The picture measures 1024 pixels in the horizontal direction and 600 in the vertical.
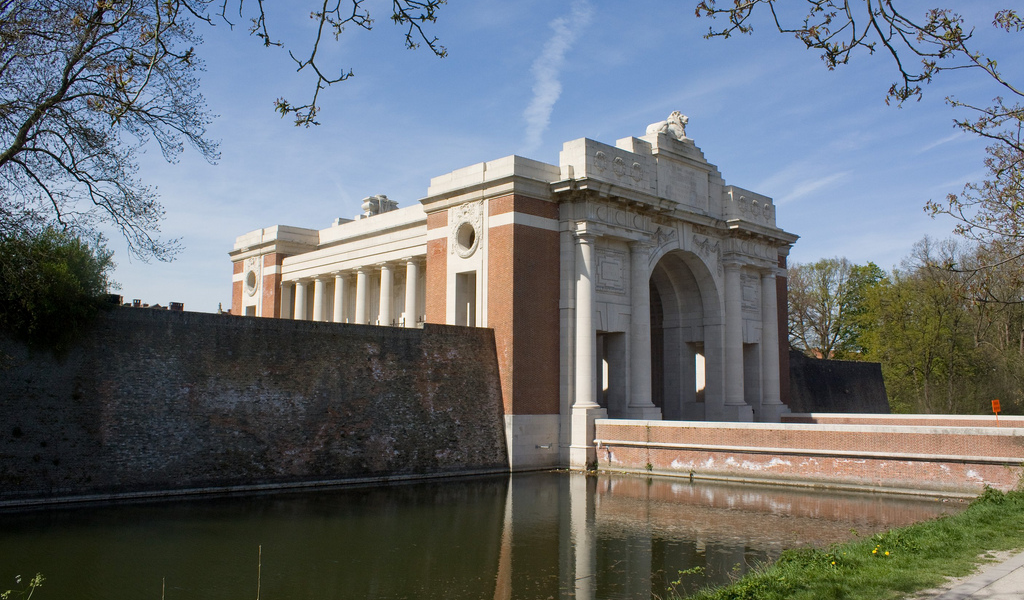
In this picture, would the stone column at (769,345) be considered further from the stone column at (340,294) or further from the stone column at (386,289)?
the stone column at (340,294)

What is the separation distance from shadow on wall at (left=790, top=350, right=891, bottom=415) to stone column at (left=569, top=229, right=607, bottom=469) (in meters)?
18.4

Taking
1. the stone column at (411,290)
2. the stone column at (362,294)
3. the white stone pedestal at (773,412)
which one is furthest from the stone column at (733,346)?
the stone column at (362,294)

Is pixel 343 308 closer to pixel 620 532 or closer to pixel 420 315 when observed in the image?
pixel 420 315

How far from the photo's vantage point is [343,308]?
4103 centimetres

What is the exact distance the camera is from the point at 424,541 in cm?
1439

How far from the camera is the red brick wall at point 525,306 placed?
26516 millimetres

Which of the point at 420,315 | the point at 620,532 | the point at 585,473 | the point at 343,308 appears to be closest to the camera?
the point at 620,532

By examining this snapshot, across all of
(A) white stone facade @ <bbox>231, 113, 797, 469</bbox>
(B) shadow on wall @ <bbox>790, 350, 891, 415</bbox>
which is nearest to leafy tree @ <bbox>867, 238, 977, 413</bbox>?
(B) shadow on wall @ <bbox>790, 350, 891, 415</bbox>

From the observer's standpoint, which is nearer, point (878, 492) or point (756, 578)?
point (756, 578)

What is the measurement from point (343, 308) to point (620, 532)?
27.9 meters

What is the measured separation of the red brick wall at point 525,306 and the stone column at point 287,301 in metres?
20.2

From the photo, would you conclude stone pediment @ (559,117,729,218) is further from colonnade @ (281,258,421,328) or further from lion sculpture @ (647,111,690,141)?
colonnade @ (281,258,421,328)

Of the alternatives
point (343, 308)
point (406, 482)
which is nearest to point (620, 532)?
point (406, 482)

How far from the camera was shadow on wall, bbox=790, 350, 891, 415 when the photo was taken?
43.2 m
